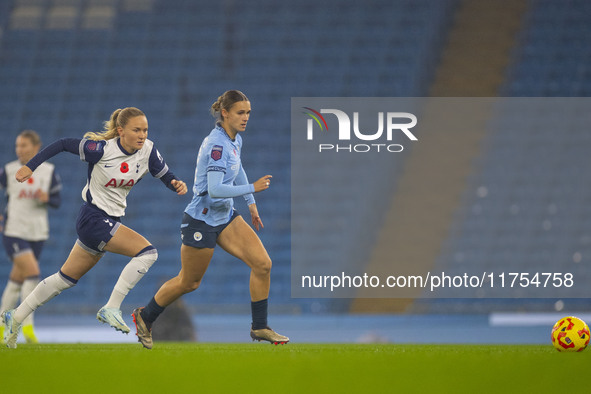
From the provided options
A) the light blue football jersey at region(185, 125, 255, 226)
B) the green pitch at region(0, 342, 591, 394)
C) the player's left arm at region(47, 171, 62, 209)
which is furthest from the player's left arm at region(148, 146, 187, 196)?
Answer: the player's left arm at region(47, 171, 62, 209)

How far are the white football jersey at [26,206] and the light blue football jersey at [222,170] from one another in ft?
8.43

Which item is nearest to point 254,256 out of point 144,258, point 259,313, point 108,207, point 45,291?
point 259,313

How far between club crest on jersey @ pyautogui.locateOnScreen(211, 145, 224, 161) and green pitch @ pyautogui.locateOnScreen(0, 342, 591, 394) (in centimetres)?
149

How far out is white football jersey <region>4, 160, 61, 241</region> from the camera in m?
8.00

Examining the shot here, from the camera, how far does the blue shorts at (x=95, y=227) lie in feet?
18.6

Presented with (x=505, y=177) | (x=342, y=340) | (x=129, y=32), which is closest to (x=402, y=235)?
(x=505, y=177)

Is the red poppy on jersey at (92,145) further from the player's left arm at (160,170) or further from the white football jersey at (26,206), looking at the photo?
the white football jersey at (26,206)

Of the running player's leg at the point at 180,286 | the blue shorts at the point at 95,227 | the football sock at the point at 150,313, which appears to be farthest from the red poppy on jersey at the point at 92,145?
the football sock at the point at 150,313

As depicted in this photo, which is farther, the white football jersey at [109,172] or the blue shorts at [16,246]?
the blue shorts at [16,246]

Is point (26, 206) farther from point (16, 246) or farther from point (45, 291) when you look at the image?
point (45, 291)

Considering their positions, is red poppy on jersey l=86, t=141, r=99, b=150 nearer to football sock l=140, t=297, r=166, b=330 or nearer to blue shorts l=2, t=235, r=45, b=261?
football sock l=140, t=297, r=166, b=330

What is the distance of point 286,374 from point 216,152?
7.41ft

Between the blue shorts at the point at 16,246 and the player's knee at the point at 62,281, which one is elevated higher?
the blue shorts at the point at 16,246

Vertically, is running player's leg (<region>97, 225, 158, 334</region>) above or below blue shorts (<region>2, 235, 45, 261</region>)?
below
